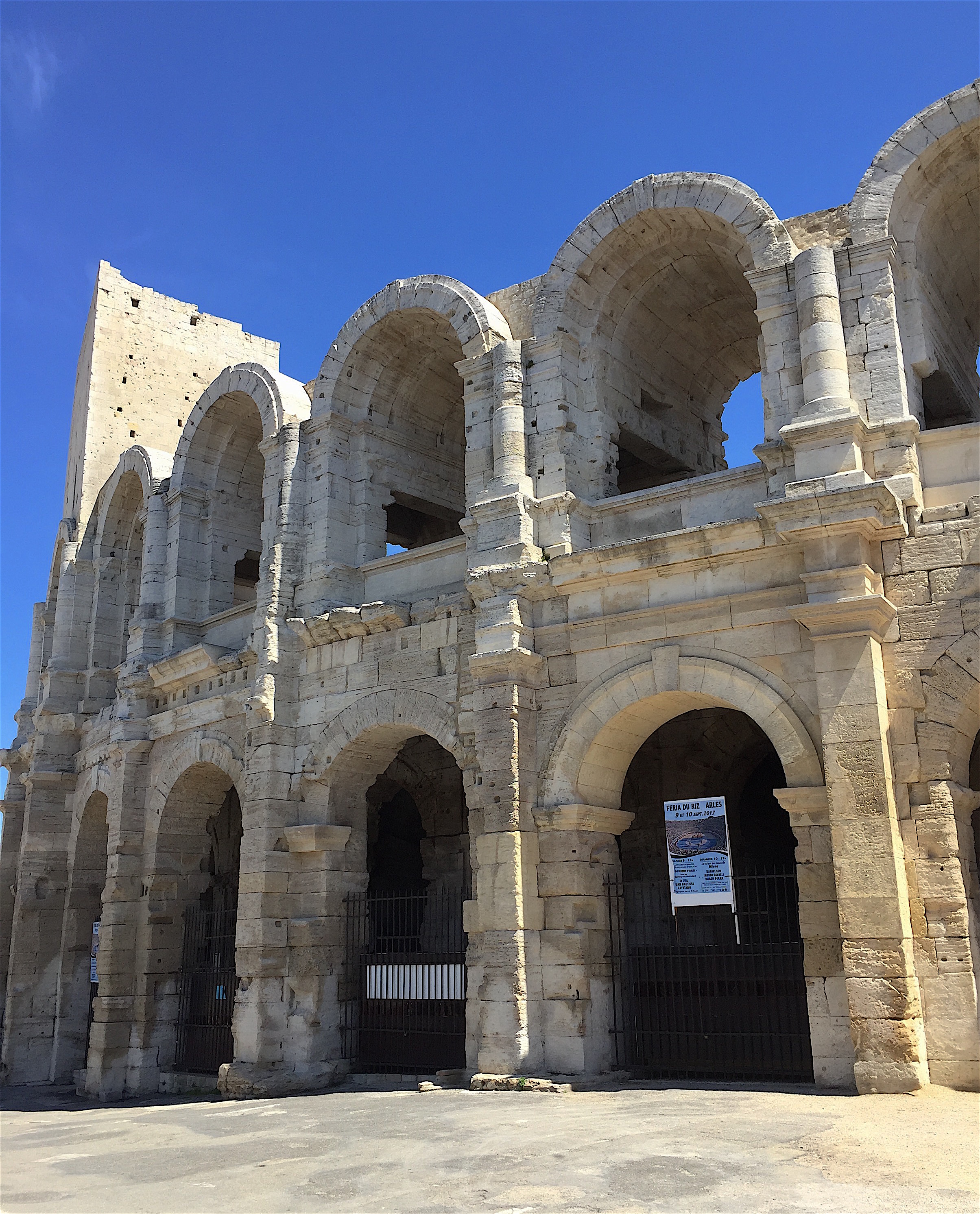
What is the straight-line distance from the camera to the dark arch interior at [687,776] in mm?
12328

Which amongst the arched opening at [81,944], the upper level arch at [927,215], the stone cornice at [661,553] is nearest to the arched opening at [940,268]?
the upper level arch at [927,215]

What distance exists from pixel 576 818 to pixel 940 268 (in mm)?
5981

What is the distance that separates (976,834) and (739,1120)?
3881 mm

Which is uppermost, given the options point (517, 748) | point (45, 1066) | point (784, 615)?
point (784, 615)

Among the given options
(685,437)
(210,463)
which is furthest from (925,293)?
(210,463)

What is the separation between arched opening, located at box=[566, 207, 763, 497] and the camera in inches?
419

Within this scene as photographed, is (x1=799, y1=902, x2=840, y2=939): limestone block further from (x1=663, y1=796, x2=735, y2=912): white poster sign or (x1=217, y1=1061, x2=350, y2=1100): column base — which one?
(x1=217, y1=1061, x2=350, y2=1100): column base

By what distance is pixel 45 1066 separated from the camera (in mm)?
15391

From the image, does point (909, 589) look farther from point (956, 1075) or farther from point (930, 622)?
point (956, 1075)

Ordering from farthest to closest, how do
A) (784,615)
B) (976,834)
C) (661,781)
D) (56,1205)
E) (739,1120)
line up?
(661,781), (976,834), (784,615), (739,1120), (56,1205)

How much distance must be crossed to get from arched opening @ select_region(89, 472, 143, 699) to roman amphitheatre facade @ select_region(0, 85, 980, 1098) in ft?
4.42

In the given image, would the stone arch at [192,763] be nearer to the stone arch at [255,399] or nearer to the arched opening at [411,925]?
the arched opening at [411,925]

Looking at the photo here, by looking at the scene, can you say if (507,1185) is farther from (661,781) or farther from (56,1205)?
(661,781)

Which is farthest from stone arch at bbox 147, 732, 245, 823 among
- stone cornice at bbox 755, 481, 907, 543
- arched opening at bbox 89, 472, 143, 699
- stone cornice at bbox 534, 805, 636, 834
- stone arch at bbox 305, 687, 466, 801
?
stone cornice at bbox 755, 481, 907, 543
